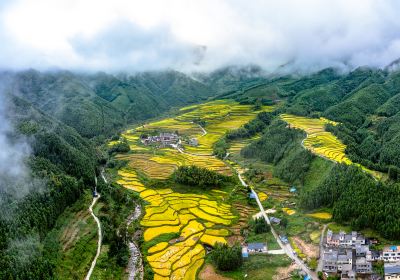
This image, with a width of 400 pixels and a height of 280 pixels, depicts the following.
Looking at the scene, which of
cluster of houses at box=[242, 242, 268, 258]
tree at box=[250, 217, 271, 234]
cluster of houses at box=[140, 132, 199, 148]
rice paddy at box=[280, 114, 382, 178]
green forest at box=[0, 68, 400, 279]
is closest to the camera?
green forest at box=[0, 68, 400, 279]

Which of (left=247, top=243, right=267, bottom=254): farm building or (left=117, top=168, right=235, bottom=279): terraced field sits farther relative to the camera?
(left=247, top=243, right=267, bottom=254): farm building

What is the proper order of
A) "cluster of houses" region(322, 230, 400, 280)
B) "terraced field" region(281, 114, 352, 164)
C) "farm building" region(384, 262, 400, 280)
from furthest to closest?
"terraced field" region(281, 114, 352, 164), "cluster of houses" region(322, 230, 400, 280), "farm building" region(384, 262, 400, 280)

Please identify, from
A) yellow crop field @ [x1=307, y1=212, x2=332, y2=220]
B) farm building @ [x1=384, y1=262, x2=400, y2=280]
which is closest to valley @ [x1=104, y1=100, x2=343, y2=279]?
yellow crop field @ [x1=307, y1=212, x2=332, y2=220]

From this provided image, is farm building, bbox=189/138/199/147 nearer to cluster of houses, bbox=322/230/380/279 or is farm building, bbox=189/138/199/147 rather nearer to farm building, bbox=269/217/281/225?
farm building, bbox=269/217/281/225

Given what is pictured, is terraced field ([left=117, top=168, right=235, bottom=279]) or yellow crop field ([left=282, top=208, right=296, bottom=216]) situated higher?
yellow crop field ([left=282, top=208, right=296, bottom=216])

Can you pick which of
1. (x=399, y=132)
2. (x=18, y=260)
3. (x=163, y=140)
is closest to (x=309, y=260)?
(x=18, y=260)

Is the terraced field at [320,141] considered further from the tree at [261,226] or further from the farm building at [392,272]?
the farm building at [392,272]

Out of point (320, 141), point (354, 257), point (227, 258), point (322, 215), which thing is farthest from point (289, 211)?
point (320, 141)
